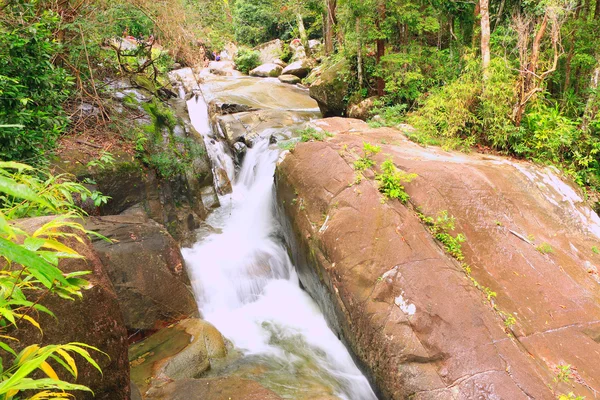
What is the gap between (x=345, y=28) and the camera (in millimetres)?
11250

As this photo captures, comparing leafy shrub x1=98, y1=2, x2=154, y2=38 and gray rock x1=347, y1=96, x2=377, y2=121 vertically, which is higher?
leafy shrub x1=98, y1=2, x2=154, y2=38

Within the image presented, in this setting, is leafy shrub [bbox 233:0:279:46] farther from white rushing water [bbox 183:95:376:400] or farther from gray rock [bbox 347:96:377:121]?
white rushing water [bbox 183:95:376:400]

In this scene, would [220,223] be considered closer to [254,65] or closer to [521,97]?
[521,97]

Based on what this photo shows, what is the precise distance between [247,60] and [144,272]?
21.7 metres

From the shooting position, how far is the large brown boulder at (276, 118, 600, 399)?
Result: 381 cm

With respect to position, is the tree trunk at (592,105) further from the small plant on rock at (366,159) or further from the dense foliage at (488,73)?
the small plant on rock at (366,159)

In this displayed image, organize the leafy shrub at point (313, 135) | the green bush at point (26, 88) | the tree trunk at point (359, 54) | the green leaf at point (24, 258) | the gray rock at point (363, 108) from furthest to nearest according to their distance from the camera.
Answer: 1. the gray rock at point (363, 108)
2. the tree trunk at point (359, 54)
3. the leafy shrub at point (313, 135)
4. the green bush at point (26, 88)
5. the green leaf at point (24, 258)

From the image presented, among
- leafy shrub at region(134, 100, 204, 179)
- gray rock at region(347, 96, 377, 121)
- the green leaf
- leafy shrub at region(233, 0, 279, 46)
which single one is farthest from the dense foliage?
leafy shrub at region(233, 0, 279, 46)

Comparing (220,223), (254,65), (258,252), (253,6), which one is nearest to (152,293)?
(258,252)

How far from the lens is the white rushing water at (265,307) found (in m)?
4.79

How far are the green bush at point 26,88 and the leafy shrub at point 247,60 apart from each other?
1950cm

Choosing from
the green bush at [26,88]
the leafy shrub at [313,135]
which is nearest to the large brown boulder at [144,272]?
the green bush at [26,88]

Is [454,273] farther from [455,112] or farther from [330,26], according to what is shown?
[330,26]

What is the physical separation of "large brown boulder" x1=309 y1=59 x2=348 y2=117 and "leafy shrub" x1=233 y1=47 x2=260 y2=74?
42.0 ft
